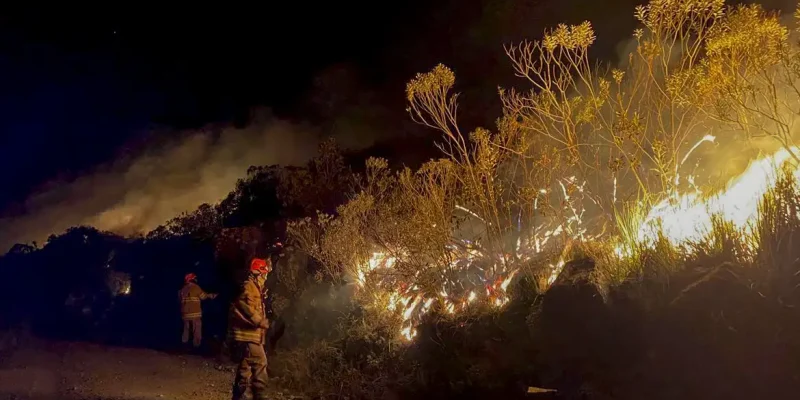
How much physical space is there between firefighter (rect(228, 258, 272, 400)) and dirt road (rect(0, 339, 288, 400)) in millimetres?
1759

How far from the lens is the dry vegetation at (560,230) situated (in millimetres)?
6102

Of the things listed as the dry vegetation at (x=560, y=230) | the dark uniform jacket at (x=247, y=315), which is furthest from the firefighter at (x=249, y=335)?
the dry vegetation at (x=560, y=230)

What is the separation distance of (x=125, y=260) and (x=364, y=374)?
49.6ft

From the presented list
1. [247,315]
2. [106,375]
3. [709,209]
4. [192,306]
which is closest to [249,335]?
[247,315]

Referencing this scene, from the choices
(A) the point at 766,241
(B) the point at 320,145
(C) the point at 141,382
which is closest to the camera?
(A) the point at 766,241

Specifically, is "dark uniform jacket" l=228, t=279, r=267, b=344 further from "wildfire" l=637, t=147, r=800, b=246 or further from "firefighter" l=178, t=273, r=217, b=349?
"firefighter" l=178, t=273, r=217, b=349

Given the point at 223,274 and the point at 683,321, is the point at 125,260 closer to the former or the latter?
the point at 223,274

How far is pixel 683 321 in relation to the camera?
5.75m

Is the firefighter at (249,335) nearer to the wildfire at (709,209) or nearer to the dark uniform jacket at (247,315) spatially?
the dark uniform jacket at (247,315)

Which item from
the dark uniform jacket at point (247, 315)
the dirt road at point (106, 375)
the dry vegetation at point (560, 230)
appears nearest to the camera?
the dry vegetation at point (560, 230)

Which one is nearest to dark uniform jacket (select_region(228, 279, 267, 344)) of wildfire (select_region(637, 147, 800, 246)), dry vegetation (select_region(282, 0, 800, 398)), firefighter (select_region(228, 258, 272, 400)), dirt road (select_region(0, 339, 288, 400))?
firefighter (select_region(228, 258, 272, 400))

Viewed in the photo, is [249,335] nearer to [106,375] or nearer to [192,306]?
[106,375]

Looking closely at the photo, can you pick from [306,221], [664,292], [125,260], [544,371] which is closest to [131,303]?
[125,260]

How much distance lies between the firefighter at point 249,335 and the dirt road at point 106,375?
69.3 inches
